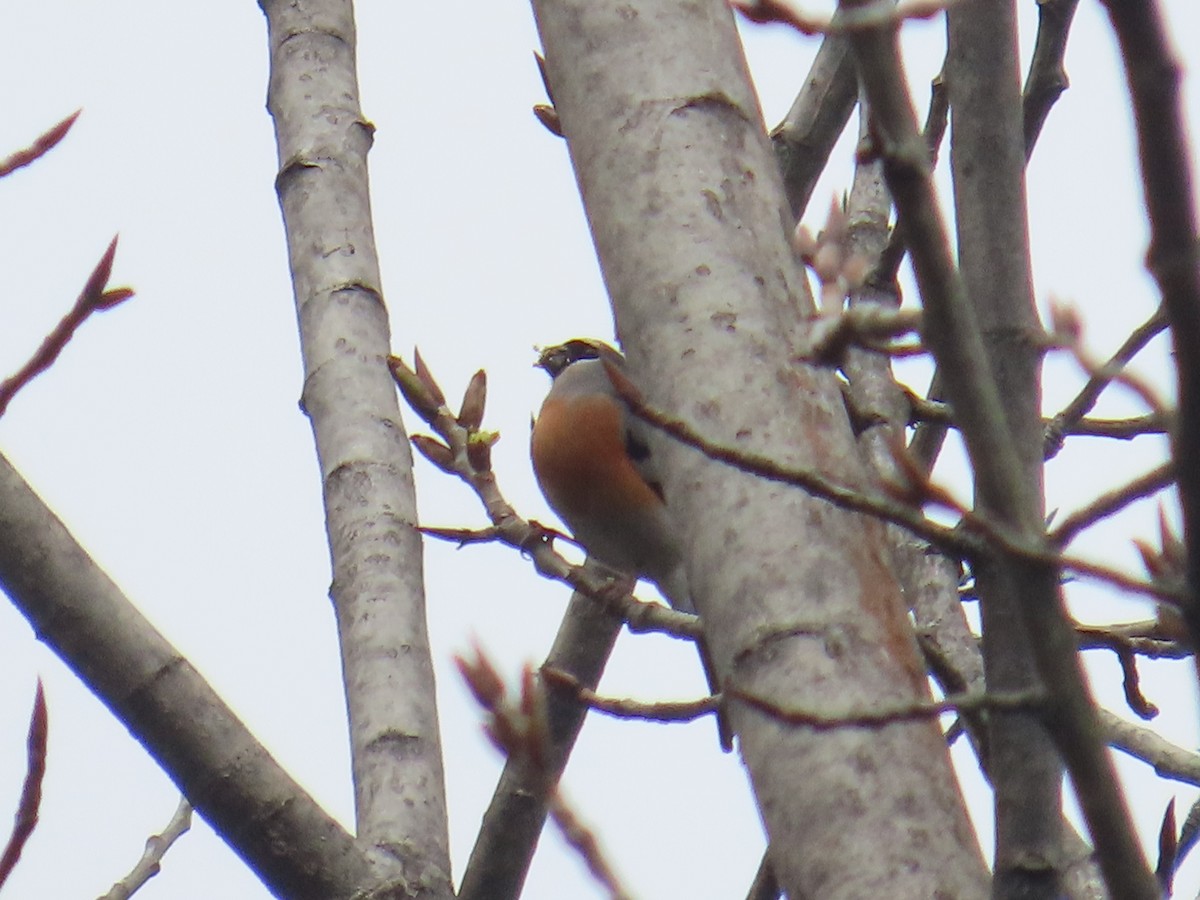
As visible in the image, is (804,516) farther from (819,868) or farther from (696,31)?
(696,31)

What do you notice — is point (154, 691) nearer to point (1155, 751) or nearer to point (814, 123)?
point (1155, 751)

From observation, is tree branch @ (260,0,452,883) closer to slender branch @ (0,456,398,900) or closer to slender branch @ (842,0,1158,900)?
slender branch @ (0,456,398,900)

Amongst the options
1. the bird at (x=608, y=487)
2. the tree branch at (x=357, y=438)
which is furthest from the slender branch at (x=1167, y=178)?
the bird at (x=608, y=487)

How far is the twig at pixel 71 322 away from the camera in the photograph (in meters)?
1.29

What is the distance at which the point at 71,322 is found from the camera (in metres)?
1.32

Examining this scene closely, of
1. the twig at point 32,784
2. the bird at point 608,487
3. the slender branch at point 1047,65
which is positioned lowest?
the twig at point 32,784

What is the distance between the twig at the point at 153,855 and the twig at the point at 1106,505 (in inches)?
64.4

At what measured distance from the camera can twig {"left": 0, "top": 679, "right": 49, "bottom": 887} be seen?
118cm

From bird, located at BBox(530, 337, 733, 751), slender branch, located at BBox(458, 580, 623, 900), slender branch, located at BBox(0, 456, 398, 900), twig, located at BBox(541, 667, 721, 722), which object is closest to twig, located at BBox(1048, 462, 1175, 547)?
twig, located at BBox(541, 667, 721, 722)

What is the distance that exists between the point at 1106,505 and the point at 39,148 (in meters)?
1.01

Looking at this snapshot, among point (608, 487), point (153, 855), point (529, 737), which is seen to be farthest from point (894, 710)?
point (608, 487)

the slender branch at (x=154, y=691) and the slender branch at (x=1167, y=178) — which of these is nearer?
the slender branch at (x=1167, y=178)

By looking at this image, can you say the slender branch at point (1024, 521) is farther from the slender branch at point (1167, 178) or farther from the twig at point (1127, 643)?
the twig at point (1127, 643)

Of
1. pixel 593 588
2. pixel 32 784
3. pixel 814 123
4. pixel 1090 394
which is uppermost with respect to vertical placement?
pixel 814 123
